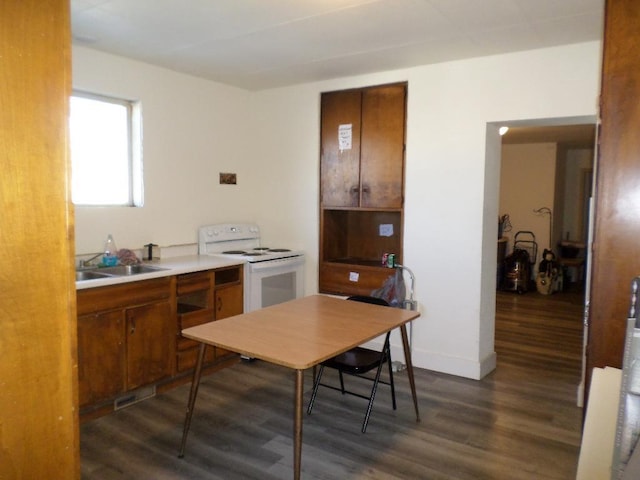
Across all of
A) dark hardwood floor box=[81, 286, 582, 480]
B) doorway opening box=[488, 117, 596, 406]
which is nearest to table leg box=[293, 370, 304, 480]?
dark hardwood floor box=[81, 286, 582, 480]

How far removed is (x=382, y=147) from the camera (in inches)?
167

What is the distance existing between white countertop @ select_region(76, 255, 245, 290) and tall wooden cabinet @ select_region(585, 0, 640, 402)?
8.79ft

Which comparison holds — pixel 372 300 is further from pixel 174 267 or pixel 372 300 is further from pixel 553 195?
pixel 553 195

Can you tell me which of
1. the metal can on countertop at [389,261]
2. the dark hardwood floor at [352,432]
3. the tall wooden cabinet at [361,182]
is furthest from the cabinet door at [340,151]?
the dark hardwood floor at [352,432]

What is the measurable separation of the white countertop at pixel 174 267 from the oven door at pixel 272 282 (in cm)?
17

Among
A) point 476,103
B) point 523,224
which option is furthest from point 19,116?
point 523,224

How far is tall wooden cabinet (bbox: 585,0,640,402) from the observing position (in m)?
1.81

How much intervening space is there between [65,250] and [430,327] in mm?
3421

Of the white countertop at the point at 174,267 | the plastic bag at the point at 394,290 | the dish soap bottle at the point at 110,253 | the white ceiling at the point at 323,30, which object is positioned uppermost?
the white ceiling at the point at 323,30

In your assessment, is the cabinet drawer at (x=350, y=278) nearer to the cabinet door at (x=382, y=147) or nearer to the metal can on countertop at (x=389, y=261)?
the metal can on countertop at (x=389, y=261)

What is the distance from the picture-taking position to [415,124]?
406 centimetres

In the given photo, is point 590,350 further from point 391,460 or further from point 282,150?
point 282,150

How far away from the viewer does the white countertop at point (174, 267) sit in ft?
10.0

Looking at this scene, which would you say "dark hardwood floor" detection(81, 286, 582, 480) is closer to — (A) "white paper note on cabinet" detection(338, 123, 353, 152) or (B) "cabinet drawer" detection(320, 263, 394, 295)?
(B) "cabinet drawer" detection(320, 263, 394, 295)
